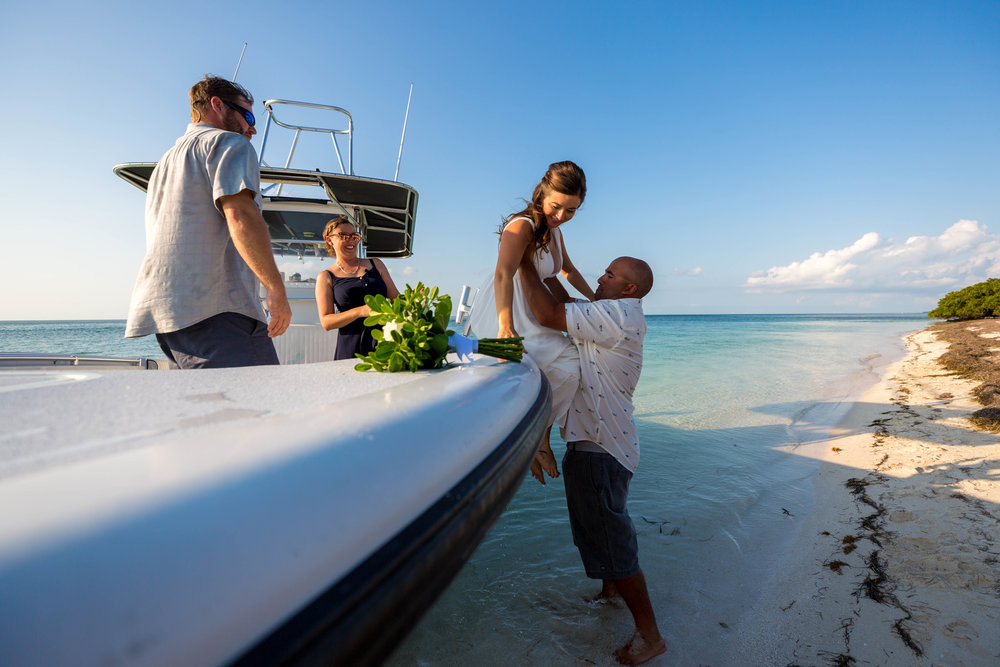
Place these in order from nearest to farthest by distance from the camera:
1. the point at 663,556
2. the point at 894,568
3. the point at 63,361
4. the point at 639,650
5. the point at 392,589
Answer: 1. the point at 392,589
2. the point at 639,650
3. the point at 894,568
4. the point at 663,556
5. the point at 63,361

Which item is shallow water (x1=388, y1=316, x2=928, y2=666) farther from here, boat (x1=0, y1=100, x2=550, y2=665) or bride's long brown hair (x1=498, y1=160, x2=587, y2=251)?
bride's long brown hair (x1=498, y1=160, x2=587, y2=251)

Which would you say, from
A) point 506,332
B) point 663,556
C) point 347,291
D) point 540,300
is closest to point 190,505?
point 506,332

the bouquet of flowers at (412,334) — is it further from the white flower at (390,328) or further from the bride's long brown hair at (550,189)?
the bride's long brown hair at (550,189)

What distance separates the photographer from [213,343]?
198 cm

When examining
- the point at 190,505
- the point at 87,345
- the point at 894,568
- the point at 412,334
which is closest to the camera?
the point at 190,505

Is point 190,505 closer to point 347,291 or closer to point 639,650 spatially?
point 639,650

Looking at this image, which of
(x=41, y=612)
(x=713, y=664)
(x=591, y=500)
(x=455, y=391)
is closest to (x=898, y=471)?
(x=713, y=664)

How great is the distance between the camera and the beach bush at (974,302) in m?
23.6

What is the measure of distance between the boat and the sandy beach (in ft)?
6.70

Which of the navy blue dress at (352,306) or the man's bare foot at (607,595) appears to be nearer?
the man's bare foot at (607,595)

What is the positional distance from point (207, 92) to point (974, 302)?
35.5 meters

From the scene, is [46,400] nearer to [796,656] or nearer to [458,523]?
[458,523]

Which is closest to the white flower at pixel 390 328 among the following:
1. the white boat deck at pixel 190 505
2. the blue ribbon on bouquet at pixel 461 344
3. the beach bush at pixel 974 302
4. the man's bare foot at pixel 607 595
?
the blue ribbon on bouquet at pixel 461 344

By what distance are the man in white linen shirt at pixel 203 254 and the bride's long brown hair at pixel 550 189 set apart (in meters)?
1.12
